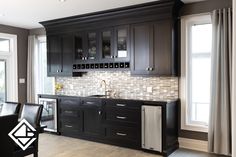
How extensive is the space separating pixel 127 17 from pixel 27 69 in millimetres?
3518

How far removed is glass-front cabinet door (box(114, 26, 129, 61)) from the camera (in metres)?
4.71

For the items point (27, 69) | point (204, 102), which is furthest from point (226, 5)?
point (27, 69)

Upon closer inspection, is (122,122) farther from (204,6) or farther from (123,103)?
(204,6)

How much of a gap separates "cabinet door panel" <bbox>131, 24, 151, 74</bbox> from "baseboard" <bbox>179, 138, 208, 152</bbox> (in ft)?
4.97

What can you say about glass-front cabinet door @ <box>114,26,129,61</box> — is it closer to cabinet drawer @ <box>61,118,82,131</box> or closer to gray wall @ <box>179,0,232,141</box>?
gray wall @ <box>179,0,232,141</box>

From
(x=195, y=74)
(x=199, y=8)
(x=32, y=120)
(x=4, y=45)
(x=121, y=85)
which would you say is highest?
(x=199, y=8)

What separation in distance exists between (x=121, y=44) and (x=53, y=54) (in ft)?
6.82

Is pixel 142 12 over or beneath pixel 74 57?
over

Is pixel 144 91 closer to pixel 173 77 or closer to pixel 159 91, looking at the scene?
pixel 159 91

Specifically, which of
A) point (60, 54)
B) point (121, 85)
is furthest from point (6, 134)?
point (60, 54)

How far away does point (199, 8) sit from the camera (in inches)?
166

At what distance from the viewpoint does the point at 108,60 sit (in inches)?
196

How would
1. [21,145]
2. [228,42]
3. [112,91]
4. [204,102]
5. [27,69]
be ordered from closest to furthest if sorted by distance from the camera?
[21,145], [228,42], [204,102], [112,91], [27,69]

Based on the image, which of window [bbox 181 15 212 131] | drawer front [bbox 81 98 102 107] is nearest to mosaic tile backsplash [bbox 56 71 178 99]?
window [bbox 181 15 212 131]
